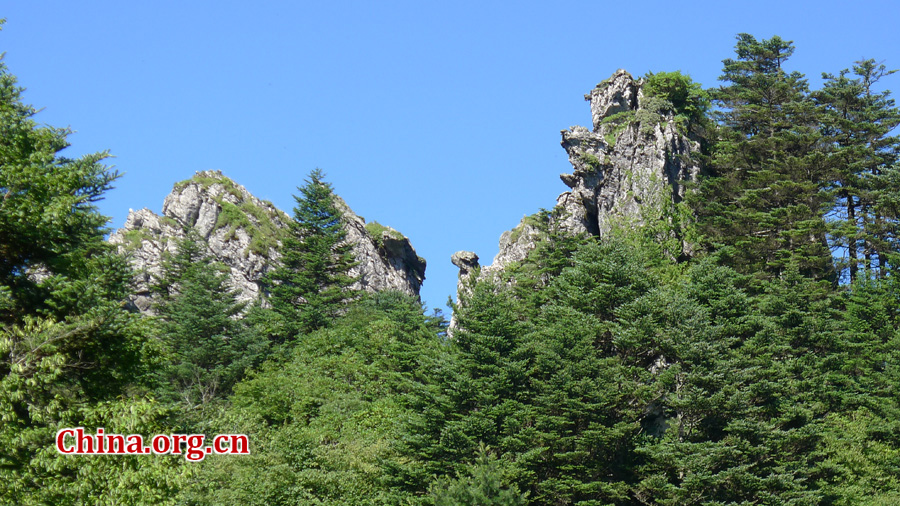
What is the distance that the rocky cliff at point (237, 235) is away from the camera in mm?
74062

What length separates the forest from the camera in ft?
73.5

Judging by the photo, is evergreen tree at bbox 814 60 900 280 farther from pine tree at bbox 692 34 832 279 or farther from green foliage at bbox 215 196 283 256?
green foliage at bbox 215 196 283 256

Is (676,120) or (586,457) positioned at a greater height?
(676,120)

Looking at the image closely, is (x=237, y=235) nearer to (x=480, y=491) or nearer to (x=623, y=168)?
(x=623, y=168)

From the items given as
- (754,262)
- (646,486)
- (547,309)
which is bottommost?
(646,486)

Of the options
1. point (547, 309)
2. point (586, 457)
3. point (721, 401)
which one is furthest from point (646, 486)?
point (547, 309)

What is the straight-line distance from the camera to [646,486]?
3219cm

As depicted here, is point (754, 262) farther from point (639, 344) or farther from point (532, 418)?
point (532, 418)

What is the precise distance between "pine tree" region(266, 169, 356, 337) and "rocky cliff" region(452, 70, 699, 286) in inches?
416

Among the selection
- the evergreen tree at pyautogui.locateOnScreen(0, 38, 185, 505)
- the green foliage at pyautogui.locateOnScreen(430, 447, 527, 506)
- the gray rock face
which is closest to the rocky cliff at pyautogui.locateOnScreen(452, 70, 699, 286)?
the gray rock face

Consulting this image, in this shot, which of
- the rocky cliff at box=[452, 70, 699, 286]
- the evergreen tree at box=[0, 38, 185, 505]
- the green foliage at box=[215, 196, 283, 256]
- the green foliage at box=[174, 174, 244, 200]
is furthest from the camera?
the green foliage at box=[174, 174, 244, 200]

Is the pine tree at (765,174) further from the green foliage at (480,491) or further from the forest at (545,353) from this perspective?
the green foliage at (480,491)

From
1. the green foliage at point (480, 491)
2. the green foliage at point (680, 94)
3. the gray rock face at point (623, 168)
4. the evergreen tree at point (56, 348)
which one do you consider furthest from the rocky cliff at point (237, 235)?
the evergreen tree at point (56, 348)

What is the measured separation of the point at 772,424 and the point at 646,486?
652 cm
